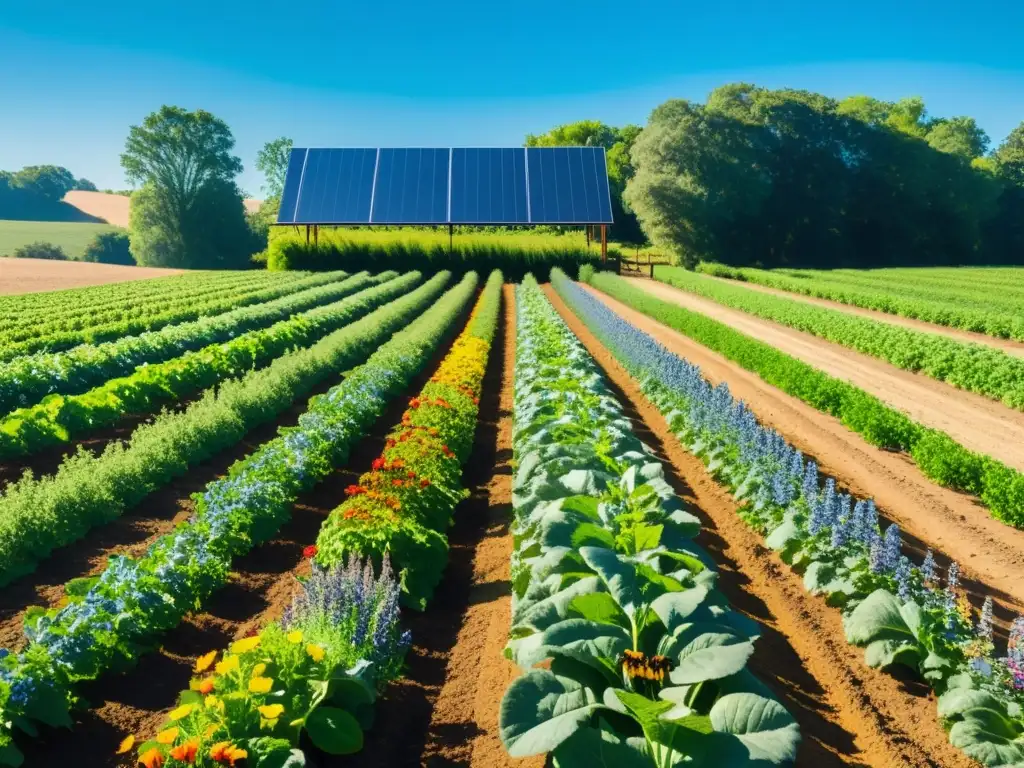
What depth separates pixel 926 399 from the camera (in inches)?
556

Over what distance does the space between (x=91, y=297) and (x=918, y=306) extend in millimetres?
28284

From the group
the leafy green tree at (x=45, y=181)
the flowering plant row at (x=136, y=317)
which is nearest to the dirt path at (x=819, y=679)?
the flowering plant row at (x=136, y=317)

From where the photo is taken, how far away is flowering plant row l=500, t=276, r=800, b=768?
3209 millimetres

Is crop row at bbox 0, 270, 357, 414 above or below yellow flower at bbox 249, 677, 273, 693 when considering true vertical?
above

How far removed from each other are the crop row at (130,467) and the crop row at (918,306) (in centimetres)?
1877

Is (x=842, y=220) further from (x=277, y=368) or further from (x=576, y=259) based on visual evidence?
(x=277, y=368)

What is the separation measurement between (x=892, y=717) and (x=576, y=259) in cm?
3623

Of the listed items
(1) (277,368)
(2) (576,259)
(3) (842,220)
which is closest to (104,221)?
(2) (576,259)

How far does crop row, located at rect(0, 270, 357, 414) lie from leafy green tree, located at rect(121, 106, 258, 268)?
146ft

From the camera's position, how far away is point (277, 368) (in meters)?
12.7

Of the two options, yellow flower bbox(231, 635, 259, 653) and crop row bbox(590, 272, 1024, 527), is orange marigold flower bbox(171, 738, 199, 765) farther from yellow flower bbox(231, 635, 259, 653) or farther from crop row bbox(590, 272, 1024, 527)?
crop row bbox(590, 272, 1024, 527)

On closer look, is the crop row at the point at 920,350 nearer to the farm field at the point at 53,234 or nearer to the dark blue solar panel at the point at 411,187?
the dark blue solar panel at the point at 411,187

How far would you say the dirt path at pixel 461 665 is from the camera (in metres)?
4.12

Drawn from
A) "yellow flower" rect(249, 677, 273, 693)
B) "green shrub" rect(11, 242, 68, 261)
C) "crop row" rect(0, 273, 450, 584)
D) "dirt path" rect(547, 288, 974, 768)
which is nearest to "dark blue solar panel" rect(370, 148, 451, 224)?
"crop row" rect(0, 273, 450, 584)
